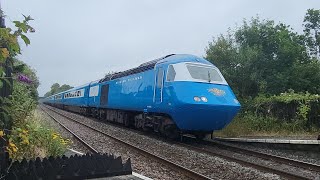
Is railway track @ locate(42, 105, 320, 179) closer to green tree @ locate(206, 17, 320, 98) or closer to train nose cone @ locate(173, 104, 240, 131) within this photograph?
train nose cone @ locate(173, 104, 240, 131)

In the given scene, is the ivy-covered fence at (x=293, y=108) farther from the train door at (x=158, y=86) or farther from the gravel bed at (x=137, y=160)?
the gravel bed at (x=137, y=160)

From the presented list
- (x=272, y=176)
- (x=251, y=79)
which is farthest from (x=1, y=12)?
(x=251, y=79)

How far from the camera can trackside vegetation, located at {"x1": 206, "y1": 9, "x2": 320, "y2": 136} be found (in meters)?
15.6

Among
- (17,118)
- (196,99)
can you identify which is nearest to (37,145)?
(17,118)

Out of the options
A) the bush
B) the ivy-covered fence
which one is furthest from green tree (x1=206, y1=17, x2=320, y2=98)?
the bush

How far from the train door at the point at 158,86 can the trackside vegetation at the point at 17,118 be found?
575cm

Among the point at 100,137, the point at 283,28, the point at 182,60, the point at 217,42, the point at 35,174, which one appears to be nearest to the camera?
the point at 35,174

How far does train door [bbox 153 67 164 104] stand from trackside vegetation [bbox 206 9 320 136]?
13.9 feet

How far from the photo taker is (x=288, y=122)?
16.0 m

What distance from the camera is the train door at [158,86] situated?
13.5 m

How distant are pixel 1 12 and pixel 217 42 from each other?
2085cm

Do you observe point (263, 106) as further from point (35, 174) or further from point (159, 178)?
point (35, 174)

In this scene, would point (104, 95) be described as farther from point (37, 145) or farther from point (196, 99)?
point (37, 145)

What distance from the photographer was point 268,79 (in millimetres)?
23984
